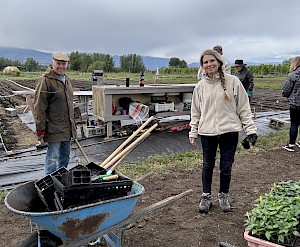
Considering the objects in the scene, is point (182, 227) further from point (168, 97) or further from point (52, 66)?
point (168, 97)

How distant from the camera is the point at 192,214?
3744 millimetres

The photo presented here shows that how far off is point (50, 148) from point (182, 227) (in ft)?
5.91

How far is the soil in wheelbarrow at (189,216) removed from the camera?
322 cm

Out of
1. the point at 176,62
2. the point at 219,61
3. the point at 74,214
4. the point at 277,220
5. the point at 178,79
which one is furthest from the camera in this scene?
the point at 176,62

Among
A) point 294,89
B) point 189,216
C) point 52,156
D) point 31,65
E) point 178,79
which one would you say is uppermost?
point 31,65

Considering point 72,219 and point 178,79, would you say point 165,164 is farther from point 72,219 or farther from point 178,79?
point 178,79

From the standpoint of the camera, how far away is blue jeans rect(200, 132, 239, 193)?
140 inches

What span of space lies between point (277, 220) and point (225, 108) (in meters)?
1.25

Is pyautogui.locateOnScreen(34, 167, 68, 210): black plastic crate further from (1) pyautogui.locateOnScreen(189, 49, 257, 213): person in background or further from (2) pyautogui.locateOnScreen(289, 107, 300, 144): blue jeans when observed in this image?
Result: (2) pyautogui.locateOnScreen(289, 107, 300, 144): blue jeans

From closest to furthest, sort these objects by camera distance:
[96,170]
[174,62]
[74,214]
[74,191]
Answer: [74,214], [74,191], [96,170], [174,62]

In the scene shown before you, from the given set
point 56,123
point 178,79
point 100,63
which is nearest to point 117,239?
point 56,123

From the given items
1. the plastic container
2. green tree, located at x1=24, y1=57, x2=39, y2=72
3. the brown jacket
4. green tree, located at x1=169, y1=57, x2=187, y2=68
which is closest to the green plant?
the plastic container

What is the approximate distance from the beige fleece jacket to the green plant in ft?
2.71

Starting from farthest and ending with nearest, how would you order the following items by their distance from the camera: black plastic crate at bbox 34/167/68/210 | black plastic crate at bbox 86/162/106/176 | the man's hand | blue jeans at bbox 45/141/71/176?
blue jeans at bbox 45/141/71/176 → the man's hand → black plastic crate at bbox 86/162/106/176 → black plastic crate at bbox 34/167/68/210
